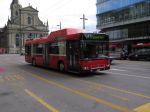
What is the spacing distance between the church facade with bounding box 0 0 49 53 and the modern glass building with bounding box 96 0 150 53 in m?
61.1

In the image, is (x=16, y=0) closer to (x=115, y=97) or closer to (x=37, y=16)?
(x=37, y=16)

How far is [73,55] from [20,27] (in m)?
109

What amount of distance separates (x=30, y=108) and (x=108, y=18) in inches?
2272

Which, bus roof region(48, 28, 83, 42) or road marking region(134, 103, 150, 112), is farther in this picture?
bus roof region(48, 28, 83, 42)

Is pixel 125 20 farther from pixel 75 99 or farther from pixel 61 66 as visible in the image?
pixel 75 99

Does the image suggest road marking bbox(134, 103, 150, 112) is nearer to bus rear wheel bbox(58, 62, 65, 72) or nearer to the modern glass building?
bus rear wheel bbox(58, 62, 65, 72)

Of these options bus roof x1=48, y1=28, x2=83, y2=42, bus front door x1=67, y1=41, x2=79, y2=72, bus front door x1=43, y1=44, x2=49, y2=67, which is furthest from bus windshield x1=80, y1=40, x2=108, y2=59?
bus front door x1=43, y1=44, x2=49, y2=67

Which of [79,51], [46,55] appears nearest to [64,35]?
[79,51]

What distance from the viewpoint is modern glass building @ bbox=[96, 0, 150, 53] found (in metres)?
54.6

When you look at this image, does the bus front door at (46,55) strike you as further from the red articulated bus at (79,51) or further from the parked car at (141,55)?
the parked car at (141,55)

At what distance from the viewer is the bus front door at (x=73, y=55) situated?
17.3m

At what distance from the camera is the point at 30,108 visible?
8.67 metres

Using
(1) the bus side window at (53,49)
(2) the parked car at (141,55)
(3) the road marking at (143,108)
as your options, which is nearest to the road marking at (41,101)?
(3) the road marking at (143,108)

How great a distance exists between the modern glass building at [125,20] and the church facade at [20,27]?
61.1m
